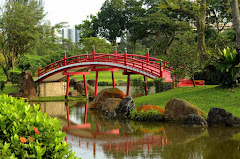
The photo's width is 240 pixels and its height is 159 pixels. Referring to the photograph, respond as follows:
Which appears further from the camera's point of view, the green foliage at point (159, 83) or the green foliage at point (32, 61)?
the green foliage at point (32, 61)

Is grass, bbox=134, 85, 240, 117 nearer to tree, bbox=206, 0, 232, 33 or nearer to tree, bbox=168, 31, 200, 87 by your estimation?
tree, bbox=168, 31, 200, 87

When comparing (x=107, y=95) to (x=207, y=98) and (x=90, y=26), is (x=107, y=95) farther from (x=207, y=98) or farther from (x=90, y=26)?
(x=90, y=26)

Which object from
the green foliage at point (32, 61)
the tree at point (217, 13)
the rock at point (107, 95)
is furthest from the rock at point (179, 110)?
the tree at point (217, 13)

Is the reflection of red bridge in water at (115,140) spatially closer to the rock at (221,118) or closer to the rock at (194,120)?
the rock at (194,120)

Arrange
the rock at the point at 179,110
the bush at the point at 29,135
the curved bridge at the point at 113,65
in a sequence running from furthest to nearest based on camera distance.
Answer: the curved bridge at the point at 113,65
the rock at the point at 179,110
the bush at the point at 29,135

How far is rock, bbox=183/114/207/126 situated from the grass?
2.31 feet

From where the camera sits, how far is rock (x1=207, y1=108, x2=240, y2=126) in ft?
44.8

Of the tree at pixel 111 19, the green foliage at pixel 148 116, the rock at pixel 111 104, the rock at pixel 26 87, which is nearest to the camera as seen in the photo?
the green foliage at pixel 148 116

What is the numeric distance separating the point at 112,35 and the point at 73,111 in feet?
148

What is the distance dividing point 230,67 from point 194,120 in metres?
5.04

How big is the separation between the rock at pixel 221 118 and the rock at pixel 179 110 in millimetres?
653

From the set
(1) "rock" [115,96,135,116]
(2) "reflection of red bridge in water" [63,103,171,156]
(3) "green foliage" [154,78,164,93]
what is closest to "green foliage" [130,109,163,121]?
(1) "rock" [115,96,135,116]

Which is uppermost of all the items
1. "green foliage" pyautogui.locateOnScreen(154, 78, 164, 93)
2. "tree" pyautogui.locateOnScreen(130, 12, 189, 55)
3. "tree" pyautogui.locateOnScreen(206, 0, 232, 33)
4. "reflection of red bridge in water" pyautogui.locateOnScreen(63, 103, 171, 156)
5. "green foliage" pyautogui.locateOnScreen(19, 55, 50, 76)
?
"tree" pyautogui.locateOnScreen(206, 0, 232, 33)

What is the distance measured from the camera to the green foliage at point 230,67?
57.3ft
